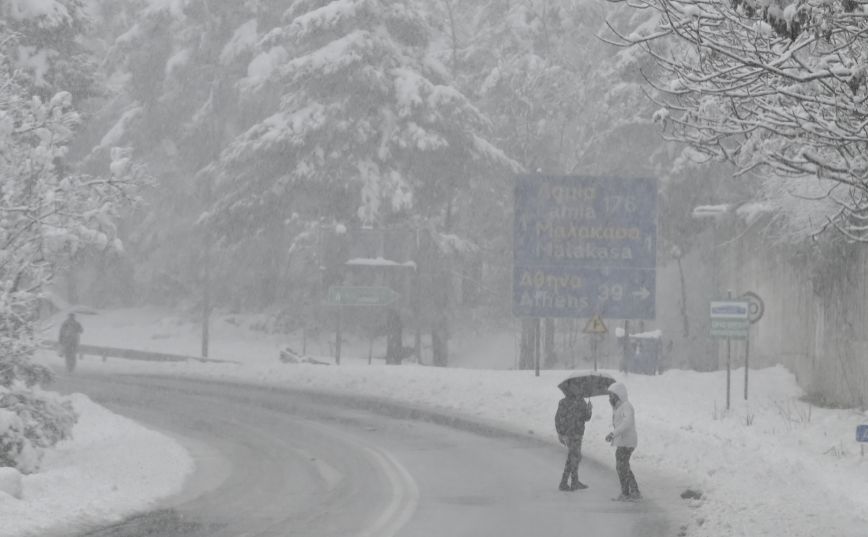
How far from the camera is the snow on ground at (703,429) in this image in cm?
1262

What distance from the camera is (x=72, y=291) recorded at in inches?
2494

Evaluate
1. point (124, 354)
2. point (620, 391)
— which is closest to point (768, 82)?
point (620, 391)

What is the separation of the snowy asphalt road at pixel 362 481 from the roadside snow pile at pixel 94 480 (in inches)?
14.5

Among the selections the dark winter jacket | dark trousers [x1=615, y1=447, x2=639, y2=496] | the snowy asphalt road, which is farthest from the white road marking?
dark trousers [x1=615, y1=447, x2=639, y2=496]


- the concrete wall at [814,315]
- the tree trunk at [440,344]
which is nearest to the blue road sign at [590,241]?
the concrete wall at [814,315]

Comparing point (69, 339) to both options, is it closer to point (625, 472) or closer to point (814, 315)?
point (814, 315)

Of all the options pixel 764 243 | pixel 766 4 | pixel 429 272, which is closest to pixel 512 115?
pixel 429 272

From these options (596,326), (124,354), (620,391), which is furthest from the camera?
(124,354)

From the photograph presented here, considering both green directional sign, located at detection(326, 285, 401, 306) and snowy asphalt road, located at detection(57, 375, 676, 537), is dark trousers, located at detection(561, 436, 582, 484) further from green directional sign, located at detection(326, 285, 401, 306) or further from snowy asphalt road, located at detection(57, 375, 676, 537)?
green directional sign, located at detection(326, 285, 401, 306)

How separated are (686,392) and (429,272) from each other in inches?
624

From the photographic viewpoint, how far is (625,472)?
14.6 meters

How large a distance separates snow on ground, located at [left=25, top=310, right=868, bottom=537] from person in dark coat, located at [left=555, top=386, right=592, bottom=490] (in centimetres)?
96

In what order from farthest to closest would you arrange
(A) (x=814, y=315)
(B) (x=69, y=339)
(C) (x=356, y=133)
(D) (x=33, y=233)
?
(C) (x=356, y=133) < (B) (x=69, y=339) < (A) (x=814, y=315) < (D) (x=33, y=233)

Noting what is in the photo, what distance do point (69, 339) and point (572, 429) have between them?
2322 cm
